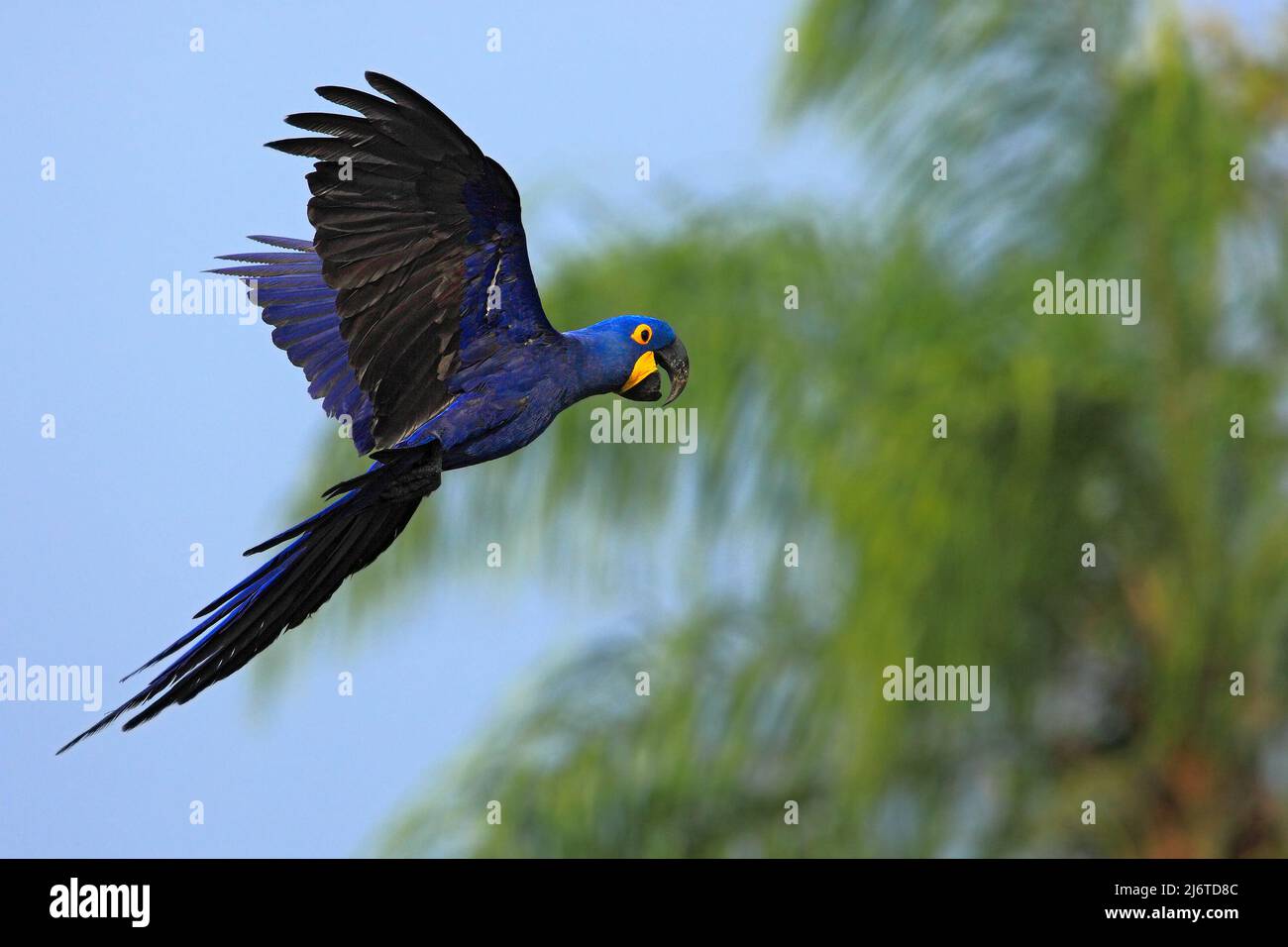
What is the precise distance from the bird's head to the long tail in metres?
0.24

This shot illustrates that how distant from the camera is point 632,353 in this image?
5.66ft

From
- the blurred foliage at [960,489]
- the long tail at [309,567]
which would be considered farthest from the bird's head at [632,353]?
the blurred foliage at [960,489]

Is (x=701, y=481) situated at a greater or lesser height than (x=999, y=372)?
lesser

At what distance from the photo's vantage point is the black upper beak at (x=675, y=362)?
1.77m

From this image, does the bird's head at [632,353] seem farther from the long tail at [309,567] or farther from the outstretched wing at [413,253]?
the long tail at [309,567]

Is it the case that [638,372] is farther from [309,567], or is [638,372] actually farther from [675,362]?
[309,567]

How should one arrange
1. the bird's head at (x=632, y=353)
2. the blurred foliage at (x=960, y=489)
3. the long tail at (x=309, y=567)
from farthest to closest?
the blurred foliage at (x=960, y=489), the bird's head at (x=632, y=353), the long tail at (x=309, y=567)

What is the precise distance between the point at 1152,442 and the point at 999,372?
665mm

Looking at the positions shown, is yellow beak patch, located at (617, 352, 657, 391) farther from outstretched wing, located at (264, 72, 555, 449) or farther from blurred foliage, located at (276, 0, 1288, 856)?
blurred foliage, located at (276, 0, 1288, 856)

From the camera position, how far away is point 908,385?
5848 mm

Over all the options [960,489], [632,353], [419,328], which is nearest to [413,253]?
[419,328]
